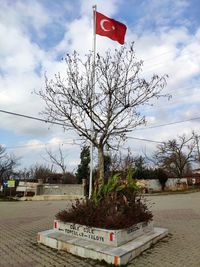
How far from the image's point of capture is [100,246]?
263 inches

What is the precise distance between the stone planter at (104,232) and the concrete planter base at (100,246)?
3.2 inches

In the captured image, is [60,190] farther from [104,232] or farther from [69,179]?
[69,179]

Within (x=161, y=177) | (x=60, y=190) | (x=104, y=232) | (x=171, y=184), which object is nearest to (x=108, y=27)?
(x=104, y=232)

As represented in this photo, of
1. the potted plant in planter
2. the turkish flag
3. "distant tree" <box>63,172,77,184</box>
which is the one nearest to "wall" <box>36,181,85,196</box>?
the turkish flag

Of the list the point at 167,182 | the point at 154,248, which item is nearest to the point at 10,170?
the point at 167,182

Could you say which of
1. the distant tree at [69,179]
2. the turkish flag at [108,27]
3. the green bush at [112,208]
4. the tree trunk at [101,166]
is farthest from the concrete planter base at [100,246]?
the distant tree at [69,179]

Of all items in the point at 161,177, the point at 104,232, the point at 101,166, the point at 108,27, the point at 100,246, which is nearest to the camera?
the point at 100,246

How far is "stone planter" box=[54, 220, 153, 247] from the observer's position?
6.74 metres

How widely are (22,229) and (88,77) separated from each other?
5725 mm

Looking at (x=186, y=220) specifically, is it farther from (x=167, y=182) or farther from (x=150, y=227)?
(x=167, y=182)

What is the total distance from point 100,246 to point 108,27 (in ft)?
28.7

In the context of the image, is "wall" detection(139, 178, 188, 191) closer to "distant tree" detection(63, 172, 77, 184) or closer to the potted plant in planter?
"distant tree" detection(63, 172, 77, 184)

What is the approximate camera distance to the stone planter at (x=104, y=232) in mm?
6738

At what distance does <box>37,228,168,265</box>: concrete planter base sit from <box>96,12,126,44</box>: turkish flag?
7823 millimetres
